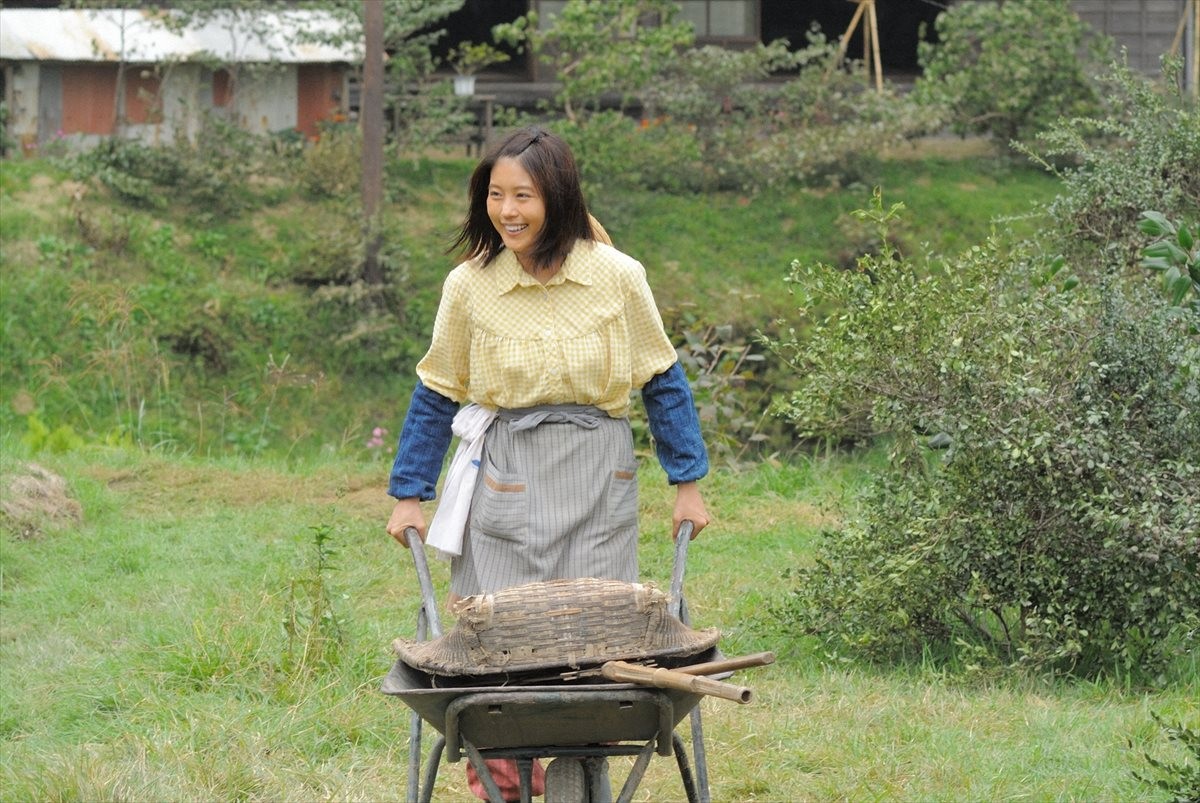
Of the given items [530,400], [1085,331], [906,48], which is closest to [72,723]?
[530,400]

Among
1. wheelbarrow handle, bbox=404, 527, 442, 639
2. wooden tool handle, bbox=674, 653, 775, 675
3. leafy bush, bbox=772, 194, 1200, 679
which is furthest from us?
leafy bush, bbox=772, 194, 1200, 679

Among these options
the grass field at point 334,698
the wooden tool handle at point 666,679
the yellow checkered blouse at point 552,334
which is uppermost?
the yellow checkered blouse at point 552,334

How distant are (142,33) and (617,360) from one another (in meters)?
13.3

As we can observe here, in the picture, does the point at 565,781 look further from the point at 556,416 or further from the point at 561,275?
the point at 561,275

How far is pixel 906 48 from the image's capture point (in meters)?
20.3

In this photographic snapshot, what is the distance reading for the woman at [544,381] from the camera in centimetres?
361

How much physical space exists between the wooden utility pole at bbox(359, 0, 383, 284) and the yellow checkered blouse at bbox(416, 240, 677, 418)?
993cm

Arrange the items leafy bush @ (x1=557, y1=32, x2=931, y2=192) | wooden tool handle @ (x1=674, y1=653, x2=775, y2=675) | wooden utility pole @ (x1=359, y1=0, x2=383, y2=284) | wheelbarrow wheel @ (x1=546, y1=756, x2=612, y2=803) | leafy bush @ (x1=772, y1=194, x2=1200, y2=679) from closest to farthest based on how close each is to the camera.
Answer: wooden tool handle @ (x1=674, y1=653, x2=775, y2=675)
wheelbarrow wheel @ (x1=546, y1=756, x2=612, y2=803)
leafy bush @ (x1=772, y1=194, x2=1200, y2=679)
wooden utility pole @ (x1=359, y1=0, x2=383, y2=284)
leafy bush @ (x1=557, y1=32, x2=931, y2=192)

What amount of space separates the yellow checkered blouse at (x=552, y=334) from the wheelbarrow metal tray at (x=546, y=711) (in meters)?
0.81

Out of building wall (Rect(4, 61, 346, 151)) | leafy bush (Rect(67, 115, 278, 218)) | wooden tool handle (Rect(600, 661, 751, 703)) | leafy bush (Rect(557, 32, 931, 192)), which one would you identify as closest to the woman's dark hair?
wooden tool handle (Rect(600, 661, 751, 703))

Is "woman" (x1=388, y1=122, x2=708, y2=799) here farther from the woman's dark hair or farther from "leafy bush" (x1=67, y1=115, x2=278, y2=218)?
"leafy bush" (x1=67, y1=115, x2=278, y2=218)

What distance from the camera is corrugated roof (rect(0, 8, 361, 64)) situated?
1529 centimetres

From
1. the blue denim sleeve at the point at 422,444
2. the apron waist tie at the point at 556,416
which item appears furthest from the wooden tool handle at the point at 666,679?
the blue denim sleeve at the point at 422,444

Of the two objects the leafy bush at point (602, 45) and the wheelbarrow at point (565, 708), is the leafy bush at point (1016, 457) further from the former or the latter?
the leafy bush at point (602, 45)
